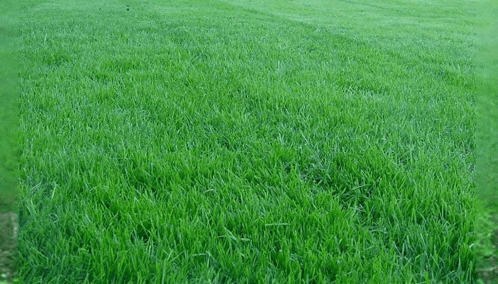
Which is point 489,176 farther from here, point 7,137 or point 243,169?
point 7,137

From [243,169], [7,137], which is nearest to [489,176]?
[243,169]

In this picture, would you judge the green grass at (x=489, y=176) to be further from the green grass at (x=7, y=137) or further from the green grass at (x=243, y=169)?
the green grass at (x=7, y=137)

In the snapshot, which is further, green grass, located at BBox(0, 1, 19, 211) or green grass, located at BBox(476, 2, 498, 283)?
green grass, located at BBox(0, 1, 19, 211)

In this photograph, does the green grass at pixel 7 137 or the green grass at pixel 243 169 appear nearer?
the green grass at pixel 243 169

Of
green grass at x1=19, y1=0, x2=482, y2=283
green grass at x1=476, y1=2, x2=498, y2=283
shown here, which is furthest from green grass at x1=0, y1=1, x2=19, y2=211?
green grass at x1=476, y1=2, x2=498, y2=283

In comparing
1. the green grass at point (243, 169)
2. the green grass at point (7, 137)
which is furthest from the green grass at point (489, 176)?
the green grass at point (7, 137)

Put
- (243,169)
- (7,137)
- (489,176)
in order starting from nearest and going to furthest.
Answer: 1. (489,176)
2. (7,137)
3. (243,169)

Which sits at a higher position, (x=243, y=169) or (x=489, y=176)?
(x=489, y=176)

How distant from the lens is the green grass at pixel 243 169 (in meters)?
1.93

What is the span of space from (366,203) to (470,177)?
2.29 ft

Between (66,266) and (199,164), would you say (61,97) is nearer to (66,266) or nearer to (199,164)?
(199,164)

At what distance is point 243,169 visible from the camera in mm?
2713

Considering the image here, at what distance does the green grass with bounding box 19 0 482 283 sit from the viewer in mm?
1935

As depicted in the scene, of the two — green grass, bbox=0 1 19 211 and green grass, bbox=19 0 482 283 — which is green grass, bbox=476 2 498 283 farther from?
green grass, bbox=0 1 19 211
